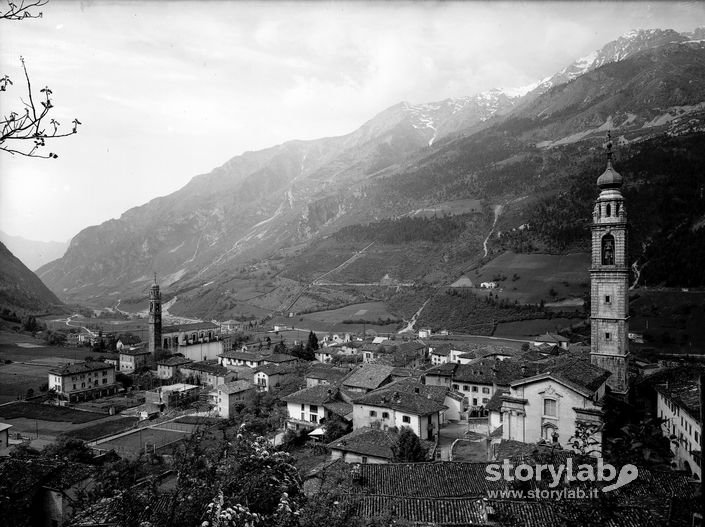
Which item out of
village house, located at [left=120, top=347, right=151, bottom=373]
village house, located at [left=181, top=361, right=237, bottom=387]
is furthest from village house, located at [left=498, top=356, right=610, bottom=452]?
village house, located at [left=120, top=347, right=151, bottom=373]

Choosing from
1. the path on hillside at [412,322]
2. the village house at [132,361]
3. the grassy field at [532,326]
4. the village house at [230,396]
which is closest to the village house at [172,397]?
the village house at [230,396]

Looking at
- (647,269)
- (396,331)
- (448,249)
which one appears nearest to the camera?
(647,269)

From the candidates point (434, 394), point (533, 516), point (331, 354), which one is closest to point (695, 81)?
point (331, 354)

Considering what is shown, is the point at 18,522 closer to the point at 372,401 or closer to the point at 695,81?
the point at 372,401

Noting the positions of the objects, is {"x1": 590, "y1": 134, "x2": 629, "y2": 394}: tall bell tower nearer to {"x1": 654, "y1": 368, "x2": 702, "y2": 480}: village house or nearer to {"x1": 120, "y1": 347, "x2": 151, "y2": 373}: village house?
{"x1": 654, "y1": 368, "x2": 702, "y2": 480}: village house

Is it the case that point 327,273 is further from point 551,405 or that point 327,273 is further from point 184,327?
point 551,405
